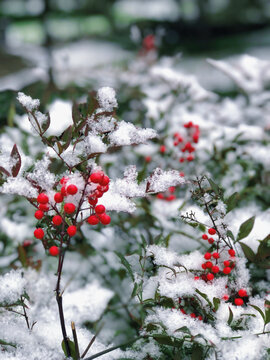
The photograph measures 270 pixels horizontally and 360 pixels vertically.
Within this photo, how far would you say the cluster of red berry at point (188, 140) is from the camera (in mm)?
1290

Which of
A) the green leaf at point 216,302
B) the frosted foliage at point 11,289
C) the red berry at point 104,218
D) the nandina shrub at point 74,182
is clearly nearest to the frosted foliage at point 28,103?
the nandina shrub at point 74,182

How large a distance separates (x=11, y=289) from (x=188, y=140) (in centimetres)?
81

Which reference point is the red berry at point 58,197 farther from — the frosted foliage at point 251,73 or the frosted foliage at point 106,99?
the frosted foliage at point 251,73

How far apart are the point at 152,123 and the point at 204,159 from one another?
0.24m

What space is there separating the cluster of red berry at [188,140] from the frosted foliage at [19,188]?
0.68 metres

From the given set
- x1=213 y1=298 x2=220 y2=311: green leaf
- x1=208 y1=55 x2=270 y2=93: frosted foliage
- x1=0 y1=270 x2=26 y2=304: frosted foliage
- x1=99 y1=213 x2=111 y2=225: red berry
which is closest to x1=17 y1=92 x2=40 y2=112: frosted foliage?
x1=99 y1=213 x2=111 y2=225: red berry

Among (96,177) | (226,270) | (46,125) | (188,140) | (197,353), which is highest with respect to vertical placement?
(188,140)

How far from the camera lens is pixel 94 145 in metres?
0.68

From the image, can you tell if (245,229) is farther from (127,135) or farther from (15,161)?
(15,161)

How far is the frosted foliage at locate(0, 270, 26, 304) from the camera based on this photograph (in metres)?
0.78

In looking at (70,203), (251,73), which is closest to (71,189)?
(70,203)

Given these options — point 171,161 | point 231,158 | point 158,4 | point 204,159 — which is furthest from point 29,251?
point 158,4

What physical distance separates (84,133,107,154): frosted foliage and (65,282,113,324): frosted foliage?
1.57 feet

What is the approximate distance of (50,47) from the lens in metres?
4.95
